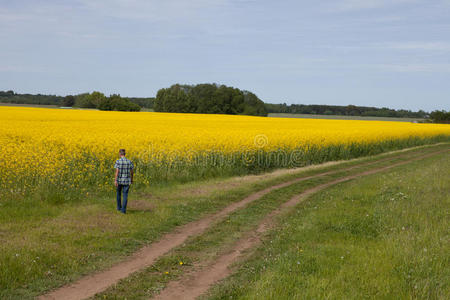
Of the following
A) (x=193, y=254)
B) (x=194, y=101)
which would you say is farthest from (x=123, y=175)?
(x=194, y=101)

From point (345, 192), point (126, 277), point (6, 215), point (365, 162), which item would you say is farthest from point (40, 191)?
point (365, 162)

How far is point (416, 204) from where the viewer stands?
419 inches

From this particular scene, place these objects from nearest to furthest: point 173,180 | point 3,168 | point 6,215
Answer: point 6,215
point 3,168
point 173,180

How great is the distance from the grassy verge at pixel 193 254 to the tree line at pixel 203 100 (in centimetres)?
8144

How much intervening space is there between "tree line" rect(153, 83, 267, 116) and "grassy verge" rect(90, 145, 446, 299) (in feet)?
267

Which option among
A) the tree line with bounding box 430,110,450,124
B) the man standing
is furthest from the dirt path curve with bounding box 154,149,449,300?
the tree line with bounding box 430,110,450,124

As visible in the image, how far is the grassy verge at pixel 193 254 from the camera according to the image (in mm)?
6195

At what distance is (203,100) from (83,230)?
8786cm

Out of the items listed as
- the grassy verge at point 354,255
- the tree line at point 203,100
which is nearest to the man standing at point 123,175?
the grassy verge at point 354,255

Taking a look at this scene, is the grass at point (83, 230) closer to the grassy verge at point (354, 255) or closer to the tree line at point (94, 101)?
the grassy verge at point (354, 255)

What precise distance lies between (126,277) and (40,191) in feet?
21.2

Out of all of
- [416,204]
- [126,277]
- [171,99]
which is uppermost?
[171,99]

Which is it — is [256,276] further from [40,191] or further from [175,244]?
[40,191]

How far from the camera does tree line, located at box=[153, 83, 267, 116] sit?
304 feet
